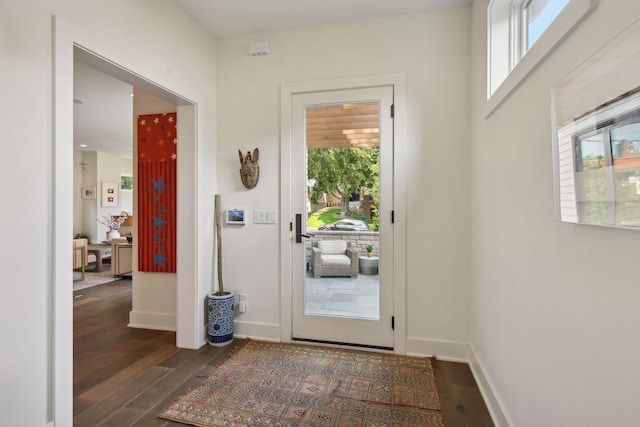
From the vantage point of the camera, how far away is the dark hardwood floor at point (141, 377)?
1.92m

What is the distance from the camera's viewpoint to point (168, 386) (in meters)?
2.23

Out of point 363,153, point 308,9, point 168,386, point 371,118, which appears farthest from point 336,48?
point 168,386

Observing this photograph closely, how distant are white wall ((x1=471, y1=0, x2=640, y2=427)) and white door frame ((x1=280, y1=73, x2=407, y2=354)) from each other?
0.59m

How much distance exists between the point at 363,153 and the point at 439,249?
1.00 metres

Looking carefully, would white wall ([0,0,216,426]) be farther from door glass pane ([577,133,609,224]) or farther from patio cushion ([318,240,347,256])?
door glass pane ([577,133,609,224])

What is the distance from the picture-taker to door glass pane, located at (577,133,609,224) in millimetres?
832

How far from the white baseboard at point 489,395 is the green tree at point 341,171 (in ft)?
4.81

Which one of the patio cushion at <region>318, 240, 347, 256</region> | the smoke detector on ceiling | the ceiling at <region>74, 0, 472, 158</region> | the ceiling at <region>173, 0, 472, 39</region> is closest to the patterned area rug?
the patio cushion at <region>318, 240, 347, 256</region>

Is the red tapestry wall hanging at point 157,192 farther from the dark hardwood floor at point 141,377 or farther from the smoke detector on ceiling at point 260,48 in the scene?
the smoke detector on ceiling at point 260,48

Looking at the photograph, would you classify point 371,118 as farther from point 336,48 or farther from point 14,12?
point 14,12

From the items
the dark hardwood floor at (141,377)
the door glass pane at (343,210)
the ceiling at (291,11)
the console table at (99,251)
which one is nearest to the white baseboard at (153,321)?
the dark hardwood floor at (141,377)

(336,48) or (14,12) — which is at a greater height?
(336,48)

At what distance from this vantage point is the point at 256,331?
9.84 feet

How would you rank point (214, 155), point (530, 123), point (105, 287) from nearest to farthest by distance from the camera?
point (530, 123) < point (214, 155) < point (105, 287)
